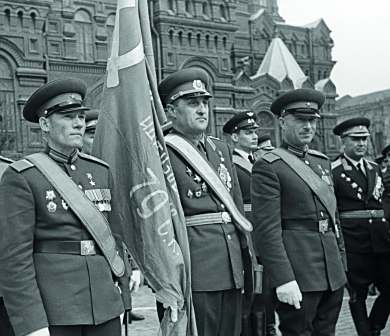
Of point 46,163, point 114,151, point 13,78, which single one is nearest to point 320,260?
point 114,151

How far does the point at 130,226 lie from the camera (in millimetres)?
3832

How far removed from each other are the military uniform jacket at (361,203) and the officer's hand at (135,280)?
8.94 feet

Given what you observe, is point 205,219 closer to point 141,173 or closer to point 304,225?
point 141,173

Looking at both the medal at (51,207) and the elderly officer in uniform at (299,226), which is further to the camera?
the elderly officer in uniform at (299,226)

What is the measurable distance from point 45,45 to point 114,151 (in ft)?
60.9

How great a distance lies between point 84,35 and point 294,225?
19.6 metres

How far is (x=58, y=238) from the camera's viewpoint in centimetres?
334

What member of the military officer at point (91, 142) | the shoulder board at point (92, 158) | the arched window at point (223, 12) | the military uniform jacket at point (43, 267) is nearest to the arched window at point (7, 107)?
the arched window at point (223, 12)

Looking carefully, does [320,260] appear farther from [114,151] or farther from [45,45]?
[45,45]

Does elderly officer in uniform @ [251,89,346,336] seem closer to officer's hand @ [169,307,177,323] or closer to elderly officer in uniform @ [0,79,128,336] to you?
officer's hand @ [169,307,177,323]

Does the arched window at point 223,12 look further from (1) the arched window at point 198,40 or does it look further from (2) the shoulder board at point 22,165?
(2) the shoulder board at point 22,165

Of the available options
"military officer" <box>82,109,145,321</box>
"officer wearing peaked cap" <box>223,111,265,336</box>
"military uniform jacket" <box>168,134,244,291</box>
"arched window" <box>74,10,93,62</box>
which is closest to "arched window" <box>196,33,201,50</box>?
"arched window" <box>74,10,93,62</box>

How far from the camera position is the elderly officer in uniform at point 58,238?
10.5ft

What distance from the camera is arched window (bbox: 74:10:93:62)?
22.6 meters
